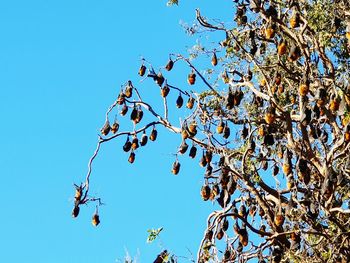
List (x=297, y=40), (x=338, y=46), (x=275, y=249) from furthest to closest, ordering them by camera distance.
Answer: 1. (x=338, y=46)
2. (x=297, y=40)
3. (x=275, y=249)

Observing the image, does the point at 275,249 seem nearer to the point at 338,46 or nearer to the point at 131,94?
the point at 131,94

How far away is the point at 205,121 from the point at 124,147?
87 centimetres

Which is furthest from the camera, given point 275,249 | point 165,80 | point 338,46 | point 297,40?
point 338,46

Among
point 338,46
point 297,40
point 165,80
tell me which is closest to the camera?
point 297,40

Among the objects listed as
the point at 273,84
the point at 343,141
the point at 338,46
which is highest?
the point at 338,46

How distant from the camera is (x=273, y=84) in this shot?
7.85 metres

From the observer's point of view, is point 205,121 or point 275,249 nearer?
point 275,249

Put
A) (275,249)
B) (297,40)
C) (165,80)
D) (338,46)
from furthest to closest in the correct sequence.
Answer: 1. (338,46)
2. (165,80)
3. (297,40)
4. (275,249)

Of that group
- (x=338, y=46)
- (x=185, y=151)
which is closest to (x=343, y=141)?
(x=185, y=151)

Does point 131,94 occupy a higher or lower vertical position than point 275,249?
higher

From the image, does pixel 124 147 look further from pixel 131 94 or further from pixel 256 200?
pixel 256 200

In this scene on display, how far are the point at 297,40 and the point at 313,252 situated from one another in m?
2.00

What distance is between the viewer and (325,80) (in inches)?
308

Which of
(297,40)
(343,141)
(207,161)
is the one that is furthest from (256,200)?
(297,40)
